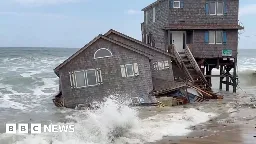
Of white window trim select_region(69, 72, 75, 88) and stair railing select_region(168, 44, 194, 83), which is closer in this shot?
white window trim select_region(69, 72, 75, 88)

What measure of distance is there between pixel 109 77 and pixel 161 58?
17.4ft

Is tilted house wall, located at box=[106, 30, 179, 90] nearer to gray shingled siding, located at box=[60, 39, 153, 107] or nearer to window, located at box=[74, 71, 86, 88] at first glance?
gray shingled siding, located at box=[60, 39, 153, 107]

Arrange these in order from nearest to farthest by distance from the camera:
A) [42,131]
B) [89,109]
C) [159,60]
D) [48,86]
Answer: [42,131] → [89,109] → [159,60] → [48,86]

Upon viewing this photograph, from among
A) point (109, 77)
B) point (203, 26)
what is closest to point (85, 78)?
point (109, 77)

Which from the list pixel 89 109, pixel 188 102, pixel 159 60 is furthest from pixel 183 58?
pixel 89 109

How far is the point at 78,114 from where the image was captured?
2425cm

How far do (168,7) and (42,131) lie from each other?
1804cm

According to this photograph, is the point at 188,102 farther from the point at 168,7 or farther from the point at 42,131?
the point at 42,131

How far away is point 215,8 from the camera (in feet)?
108

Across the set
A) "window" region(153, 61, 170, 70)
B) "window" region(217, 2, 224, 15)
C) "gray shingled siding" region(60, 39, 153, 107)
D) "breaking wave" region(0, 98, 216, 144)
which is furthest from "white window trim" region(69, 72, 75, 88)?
"window" region(217, 2, 224, 15)

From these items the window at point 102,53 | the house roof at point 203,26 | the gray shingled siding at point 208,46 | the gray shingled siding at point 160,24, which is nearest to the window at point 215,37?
the gray shingled siding at point 208,46

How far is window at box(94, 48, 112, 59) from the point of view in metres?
26.8

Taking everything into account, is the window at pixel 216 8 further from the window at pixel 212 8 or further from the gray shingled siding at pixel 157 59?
the gray shingled siding at pixel 157 59

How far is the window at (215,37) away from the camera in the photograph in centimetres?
3291
